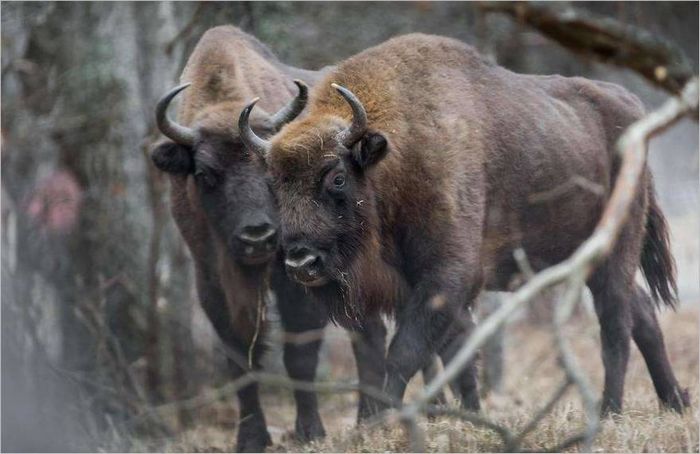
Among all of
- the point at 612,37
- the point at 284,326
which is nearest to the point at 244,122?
the point at 284,326

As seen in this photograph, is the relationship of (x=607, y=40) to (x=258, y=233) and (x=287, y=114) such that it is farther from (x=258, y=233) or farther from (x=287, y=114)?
(x=258, y=233)

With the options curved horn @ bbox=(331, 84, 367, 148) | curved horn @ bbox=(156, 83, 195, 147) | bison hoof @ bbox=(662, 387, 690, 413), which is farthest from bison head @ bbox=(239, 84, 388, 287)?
bison hoof @ bbox=(662, 387, 690, 413)

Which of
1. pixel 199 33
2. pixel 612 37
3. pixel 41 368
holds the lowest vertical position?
pixel 41 368

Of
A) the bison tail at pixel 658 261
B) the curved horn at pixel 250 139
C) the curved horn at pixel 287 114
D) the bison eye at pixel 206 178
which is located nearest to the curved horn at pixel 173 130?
the bison eye at pixel 206 178

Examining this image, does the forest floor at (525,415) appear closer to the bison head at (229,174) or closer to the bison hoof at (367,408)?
the bison hoof at (367,408)

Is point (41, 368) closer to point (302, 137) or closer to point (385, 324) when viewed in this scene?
point (385, 324)

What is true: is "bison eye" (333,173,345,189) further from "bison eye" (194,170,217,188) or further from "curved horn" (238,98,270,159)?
"bison eye" (194,170,217,188)

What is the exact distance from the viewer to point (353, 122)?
5938 millimetres

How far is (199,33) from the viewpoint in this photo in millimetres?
9602

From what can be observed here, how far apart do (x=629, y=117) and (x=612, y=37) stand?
0.60 m

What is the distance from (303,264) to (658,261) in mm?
2953

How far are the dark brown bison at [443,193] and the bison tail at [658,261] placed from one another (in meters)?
0.11

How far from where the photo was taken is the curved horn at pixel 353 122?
231 inches

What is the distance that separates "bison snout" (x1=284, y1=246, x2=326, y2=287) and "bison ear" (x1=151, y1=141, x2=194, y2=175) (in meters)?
1.67
